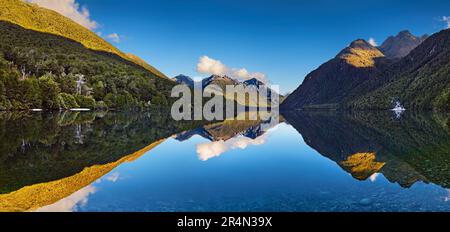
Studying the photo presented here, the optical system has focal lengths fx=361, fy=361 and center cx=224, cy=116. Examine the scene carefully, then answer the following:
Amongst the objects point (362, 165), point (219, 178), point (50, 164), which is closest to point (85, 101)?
point (50, 164)

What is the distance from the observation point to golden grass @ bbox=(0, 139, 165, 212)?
642 inches

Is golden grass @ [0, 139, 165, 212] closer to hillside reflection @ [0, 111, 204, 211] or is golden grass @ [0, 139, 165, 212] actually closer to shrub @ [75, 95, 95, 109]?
hillside reflection @ [0, 111, 204, 211]

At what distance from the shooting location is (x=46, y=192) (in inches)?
741

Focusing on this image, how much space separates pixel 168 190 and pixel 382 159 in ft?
68.2

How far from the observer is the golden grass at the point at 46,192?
1630cm

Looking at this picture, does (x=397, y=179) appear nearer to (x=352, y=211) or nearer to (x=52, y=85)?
(x=352, y=211)

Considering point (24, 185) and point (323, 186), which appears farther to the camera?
point (323, 186)

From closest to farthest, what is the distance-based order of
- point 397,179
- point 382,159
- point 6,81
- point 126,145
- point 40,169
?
point 397,179, point 40,169, point 382,159, point 126,145, point 6,81

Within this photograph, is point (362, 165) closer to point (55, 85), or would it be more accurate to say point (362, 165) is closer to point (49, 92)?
point (55, 85)

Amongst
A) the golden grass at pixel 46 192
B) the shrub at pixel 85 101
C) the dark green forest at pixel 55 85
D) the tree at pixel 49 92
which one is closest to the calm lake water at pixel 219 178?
the golden grass at pixel 46 192

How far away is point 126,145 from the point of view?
→ 1625 inches

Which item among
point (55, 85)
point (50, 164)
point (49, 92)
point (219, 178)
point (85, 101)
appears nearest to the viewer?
point (219, 178)

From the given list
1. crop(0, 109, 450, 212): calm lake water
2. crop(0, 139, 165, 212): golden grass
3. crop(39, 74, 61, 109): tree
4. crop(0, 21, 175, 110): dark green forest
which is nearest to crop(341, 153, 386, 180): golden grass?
crop(0, 109, 450, 212): calm lake water

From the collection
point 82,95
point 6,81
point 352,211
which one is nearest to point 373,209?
point 352,211
